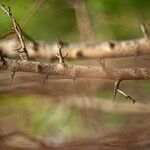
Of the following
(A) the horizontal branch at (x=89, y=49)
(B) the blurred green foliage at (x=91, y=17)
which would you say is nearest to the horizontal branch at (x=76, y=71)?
(A) the horizontal branch at (x=89, y=49)

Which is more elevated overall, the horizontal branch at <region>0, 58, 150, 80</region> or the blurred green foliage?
the blurred green foliage

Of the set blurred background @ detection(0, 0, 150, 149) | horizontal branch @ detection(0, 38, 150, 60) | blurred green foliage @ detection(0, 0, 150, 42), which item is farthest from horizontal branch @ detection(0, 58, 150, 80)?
blurred green foliage @ detection(0, 0, 150, 42)

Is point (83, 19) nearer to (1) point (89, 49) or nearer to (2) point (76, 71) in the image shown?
(1) point (89, 49)

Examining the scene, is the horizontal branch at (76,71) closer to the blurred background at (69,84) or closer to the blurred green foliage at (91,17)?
the blurred background at (69,84)

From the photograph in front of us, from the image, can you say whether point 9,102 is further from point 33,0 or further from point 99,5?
point 99,5

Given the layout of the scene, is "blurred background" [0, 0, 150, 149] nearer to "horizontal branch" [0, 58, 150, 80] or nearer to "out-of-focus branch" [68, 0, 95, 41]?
"out-of-focus branch" [68, 0, 95, 41]

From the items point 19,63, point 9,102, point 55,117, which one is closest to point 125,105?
point 55,117
